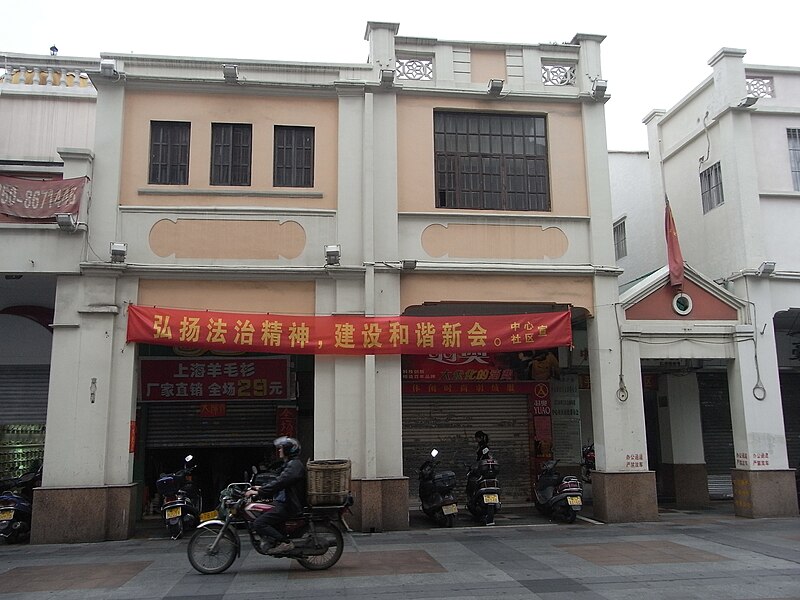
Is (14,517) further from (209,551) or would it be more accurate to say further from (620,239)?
(620,239)

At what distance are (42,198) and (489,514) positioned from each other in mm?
9227

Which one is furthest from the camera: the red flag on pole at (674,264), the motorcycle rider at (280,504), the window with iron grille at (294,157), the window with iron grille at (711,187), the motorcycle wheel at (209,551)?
the window with iron grille at (711,187)

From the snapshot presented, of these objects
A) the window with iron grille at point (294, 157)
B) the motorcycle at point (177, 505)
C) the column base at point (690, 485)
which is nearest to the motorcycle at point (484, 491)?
the motorcycle at point (177, 505)

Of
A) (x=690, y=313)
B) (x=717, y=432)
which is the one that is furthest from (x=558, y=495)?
(x=717, y=432)

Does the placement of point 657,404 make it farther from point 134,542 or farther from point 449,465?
point 134,542

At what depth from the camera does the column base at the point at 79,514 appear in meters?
10.7

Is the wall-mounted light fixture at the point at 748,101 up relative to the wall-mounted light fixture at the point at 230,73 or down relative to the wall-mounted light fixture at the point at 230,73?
down

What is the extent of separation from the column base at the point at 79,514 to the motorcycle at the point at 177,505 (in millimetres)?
590

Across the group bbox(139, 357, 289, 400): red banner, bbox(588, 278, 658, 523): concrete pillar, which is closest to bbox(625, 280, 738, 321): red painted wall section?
bbox(588, 278, 658, 523): concrete pillar

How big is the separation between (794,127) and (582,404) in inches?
278

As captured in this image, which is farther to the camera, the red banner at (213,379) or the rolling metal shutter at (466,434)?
the rolling metal shutter at (466,434)

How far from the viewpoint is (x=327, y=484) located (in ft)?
27.7

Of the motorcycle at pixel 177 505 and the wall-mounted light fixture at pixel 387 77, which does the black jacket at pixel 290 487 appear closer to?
the motorcycle at pixel 177 505

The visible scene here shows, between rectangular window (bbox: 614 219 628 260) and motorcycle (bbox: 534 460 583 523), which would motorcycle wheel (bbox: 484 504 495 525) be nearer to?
motorcycle (bbox: 534 460 583 523)
